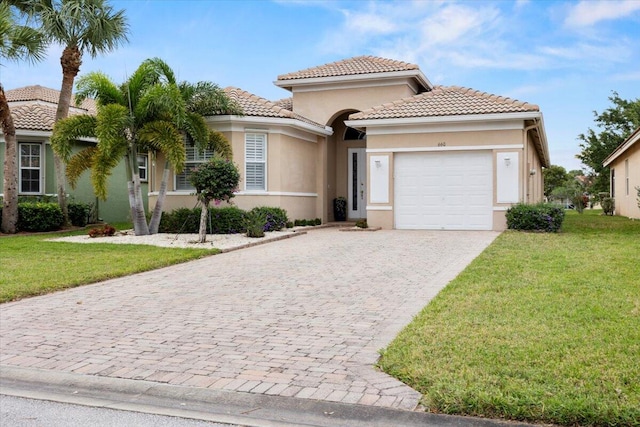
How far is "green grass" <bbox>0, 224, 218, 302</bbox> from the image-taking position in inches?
359

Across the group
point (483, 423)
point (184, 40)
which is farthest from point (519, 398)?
point (184, 40)

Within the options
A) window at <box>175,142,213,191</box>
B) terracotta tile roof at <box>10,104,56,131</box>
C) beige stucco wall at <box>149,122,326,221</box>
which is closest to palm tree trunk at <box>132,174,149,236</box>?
window at <box>175,142,213,191</box>

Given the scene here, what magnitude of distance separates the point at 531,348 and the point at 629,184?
86.3 ft

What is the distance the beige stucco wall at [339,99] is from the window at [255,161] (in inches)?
158

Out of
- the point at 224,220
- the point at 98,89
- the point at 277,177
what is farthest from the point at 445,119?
the point at 98,89

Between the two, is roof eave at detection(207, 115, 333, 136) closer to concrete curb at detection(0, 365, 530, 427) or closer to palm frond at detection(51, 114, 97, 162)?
palm frond at detection(51, 114, 97, 162)

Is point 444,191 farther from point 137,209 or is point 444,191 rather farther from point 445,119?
point 137,209

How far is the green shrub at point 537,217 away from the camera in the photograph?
54.3ft

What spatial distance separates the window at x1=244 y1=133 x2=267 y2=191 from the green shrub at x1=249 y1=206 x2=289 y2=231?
103 cm

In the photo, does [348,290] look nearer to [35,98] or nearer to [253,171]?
[253,171]

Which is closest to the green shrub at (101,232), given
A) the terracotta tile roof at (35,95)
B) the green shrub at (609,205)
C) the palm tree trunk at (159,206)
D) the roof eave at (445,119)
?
the palm tree trunk at (159,206)

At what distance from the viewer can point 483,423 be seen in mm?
3973

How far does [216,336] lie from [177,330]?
21.8 inches

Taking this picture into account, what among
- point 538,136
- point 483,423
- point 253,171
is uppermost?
point 538,136
